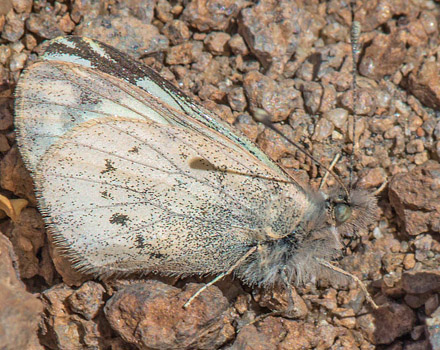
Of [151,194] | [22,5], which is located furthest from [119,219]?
[22,5]

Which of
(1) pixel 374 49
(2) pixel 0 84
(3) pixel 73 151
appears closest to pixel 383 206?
(1) pixel 374 49

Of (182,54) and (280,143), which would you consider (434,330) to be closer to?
(280,143)

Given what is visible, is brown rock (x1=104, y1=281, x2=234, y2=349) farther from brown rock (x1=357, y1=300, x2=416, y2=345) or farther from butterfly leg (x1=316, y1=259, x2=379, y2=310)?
brown rock (x1=357, y1=300, x2=416, y2=345)

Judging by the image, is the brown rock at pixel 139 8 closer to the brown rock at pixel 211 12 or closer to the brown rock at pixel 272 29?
the brown rock at pixel 211 12

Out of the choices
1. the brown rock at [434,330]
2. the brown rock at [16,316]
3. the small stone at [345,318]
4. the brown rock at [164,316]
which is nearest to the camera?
the brown rock at [16,316]

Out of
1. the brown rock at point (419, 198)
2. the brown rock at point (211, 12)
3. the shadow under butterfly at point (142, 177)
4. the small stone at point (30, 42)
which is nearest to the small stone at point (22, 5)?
the small stone at point (30, 42)

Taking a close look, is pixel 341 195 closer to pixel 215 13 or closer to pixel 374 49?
pixel 374 49
